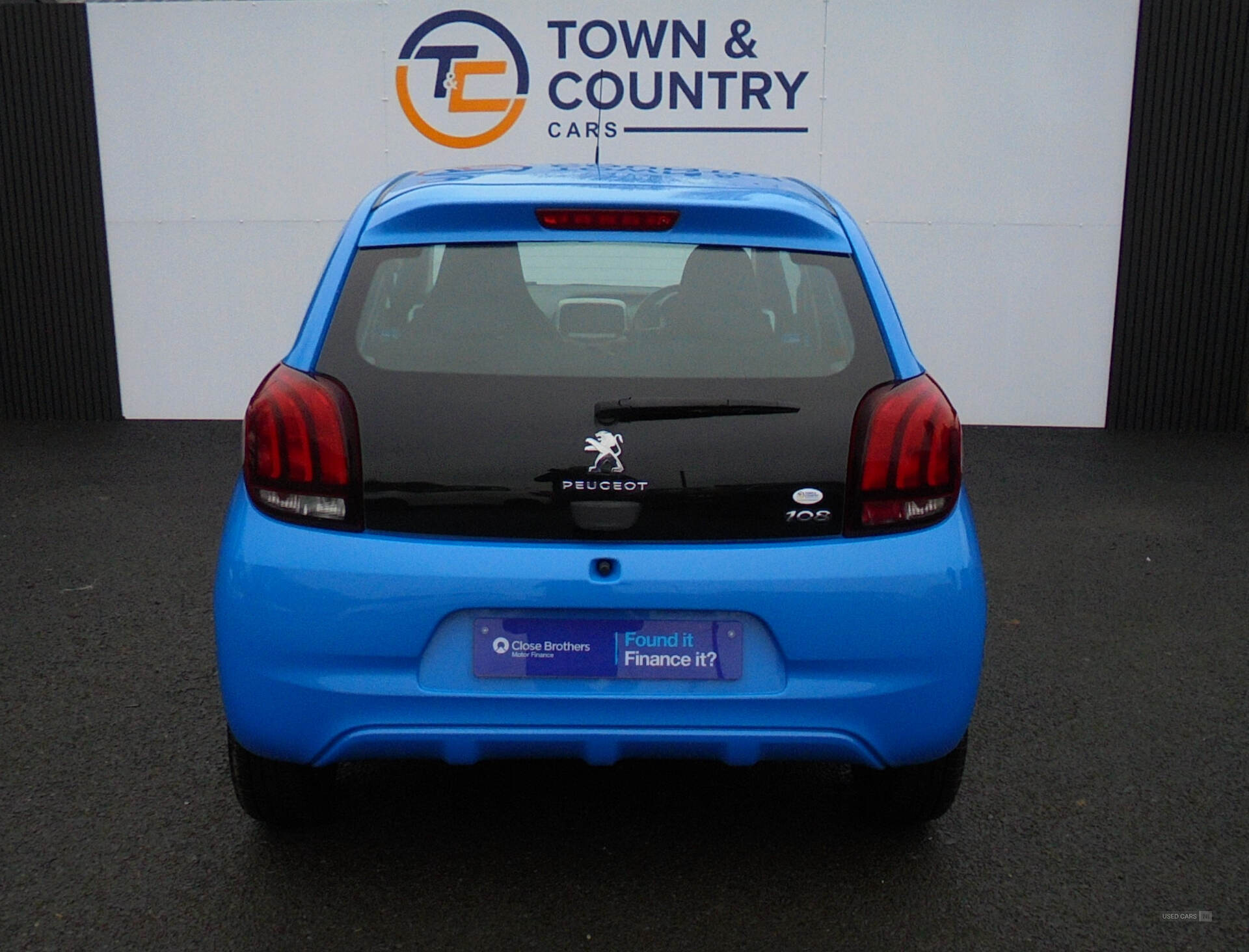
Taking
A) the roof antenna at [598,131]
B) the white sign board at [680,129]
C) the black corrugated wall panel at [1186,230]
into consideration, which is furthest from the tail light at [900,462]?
the black corrugated wall panel at [1186,230]

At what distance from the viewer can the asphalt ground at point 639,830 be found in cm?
269

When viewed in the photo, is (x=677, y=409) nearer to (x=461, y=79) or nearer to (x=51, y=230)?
(x=461, y=79)

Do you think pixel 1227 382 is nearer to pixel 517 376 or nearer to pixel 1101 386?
pixel 1101 386

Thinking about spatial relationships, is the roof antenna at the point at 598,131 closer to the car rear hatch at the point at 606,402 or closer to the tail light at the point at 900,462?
the car rear hatch at the point at 606,402

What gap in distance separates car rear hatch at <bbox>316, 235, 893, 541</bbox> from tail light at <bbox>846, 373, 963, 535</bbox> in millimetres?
34

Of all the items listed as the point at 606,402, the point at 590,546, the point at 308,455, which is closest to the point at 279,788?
the point at 308,455

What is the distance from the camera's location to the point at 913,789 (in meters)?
2.94

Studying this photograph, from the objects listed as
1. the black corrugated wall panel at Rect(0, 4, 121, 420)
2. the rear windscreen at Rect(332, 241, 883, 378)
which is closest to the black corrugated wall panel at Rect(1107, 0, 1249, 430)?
the rear windscreen at Rect(332, 241, 883, 378)

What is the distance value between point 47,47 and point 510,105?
3.37 meters

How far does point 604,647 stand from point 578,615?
9cm

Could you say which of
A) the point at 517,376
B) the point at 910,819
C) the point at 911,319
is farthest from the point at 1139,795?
the point at 911,319

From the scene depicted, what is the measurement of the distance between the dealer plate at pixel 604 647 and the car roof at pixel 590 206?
0.81 metres

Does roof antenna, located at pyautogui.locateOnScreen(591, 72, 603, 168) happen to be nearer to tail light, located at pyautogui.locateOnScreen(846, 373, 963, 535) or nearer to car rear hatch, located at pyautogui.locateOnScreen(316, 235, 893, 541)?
car rear hatch, located at pyautogui.locateOnScreen(316, 235, 893, 541)

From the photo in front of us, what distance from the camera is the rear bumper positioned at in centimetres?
252
